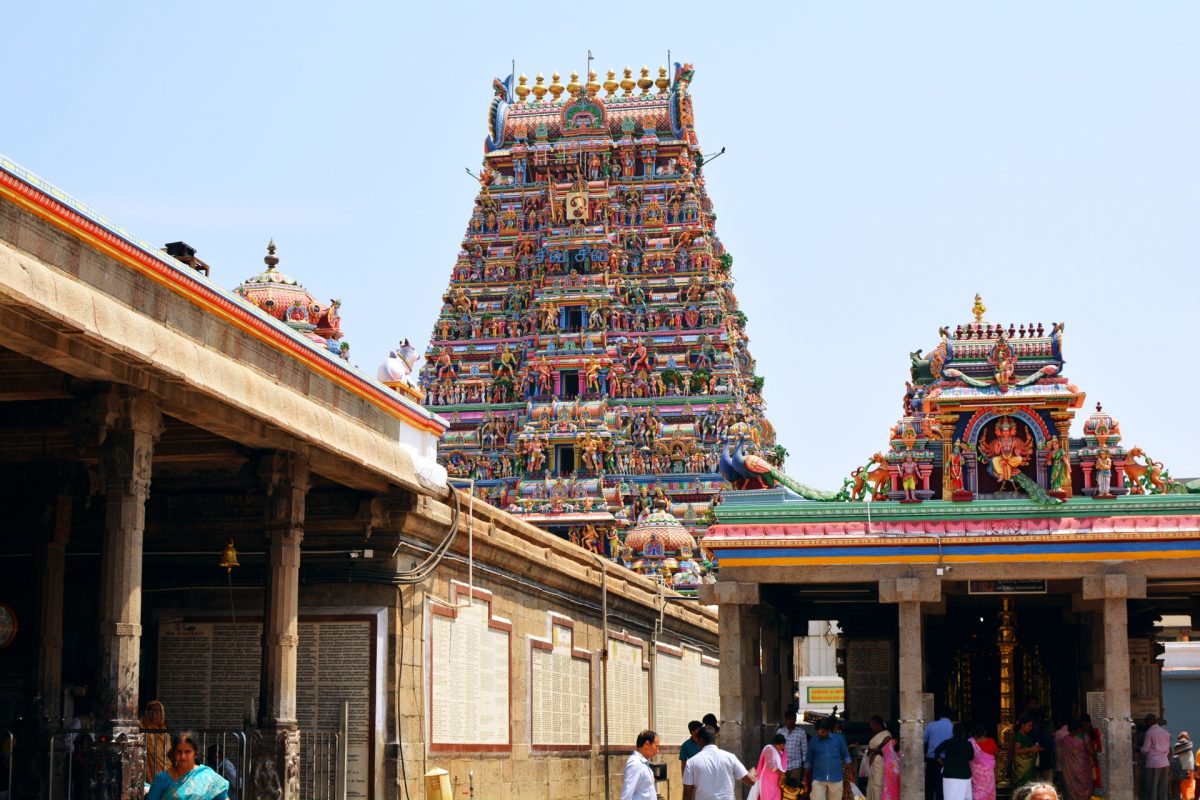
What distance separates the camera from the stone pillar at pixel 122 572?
15758 mm

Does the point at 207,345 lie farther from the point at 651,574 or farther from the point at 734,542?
the point at 651,574

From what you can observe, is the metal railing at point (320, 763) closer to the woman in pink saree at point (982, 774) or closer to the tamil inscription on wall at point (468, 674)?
the tamil inscription on wall at point (468, 674)

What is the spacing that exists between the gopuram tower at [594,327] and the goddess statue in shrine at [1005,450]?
34.8 metres

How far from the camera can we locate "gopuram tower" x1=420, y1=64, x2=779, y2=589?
67.4 metres

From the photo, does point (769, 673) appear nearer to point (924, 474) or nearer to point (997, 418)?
point (924, 474)

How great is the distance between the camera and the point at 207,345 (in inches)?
653

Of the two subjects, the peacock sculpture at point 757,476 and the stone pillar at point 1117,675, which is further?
the peacock sculpture at point 757,476

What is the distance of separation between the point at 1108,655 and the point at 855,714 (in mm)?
13157

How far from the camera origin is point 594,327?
70000 mm

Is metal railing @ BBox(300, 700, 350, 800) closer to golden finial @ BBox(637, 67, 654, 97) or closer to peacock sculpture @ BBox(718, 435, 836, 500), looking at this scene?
peacock sculpture @ BBox(718, 435, 836, 500)

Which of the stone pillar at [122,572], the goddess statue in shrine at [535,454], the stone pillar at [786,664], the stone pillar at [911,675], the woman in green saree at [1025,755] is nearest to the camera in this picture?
the stone pillar at [122,572]

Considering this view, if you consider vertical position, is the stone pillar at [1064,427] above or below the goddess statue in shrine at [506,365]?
below

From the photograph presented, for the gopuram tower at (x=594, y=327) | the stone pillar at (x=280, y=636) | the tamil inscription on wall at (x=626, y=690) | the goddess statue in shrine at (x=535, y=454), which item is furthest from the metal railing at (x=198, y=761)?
the goddess statue in shrine at (x=535, y=454)

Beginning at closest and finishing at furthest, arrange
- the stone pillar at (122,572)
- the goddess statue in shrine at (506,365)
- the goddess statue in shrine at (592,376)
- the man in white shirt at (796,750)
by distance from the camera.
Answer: the stone pillar at (122,572) < the man in white shirt at (796,750) < the goddess statue in shrine at (592,376) < the goddess statue in shrine at (506,365)
